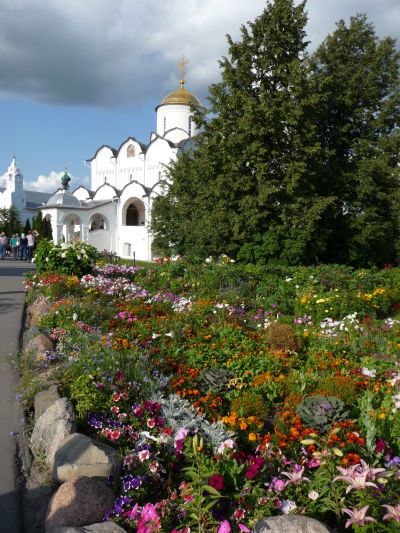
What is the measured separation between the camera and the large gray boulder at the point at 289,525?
2377 millimetres

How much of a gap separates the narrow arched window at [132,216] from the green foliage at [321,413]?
38.2 metres

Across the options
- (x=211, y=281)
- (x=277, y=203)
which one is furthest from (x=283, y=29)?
(x=211, y=281)

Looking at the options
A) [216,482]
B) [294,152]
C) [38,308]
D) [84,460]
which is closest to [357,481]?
[216,482]

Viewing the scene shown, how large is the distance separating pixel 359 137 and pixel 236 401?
1759 centimetres

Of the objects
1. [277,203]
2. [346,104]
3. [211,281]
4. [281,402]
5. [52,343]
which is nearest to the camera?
[281,402]

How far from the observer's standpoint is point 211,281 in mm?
9406

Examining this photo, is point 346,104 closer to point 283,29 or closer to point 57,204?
point 283,29

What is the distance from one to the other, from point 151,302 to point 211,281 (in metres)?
1.55

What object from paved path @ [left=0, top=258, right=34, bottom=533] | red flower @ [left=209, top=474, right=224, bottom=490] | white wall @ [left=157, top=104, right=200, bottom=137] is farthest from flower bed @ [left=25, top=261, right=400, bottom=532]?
white wall @ [left=157, top=104, right=200, bottom=137]

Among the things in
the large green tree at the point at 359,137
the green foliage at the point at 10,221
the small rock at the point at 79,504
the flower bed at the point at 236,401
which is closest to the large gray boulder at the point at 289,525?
the flower bed at the point at 236,401

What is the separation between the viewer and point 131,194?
119 feet

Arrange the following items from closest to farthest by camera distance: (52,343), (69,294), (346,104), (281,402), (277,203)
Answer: (281,402), (52,343), (69,294), (277,203), (346,104)

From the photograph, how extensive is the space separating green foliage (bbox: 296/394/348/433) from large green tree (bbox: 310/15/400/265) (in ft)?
47.3

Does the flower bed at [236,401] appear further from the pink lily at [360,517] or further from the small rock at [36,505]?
the small rock at [36,505]
